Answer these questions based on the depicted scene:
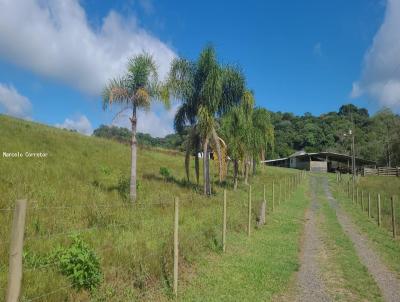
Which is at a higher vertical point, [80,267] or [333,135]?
[333,135]

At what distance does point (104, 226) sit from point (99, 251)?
3.03 m

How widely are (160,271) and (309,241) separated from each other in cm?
784

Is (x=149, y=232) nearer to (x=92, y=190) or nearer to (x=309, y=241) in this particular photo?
(x=309, y=241)

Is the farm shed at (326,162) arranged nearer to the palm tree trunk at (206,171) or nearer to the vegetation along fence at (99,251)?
the palm tree trunk at (206,171)

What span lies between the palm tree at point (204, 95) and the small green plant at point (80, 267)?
16.2 meters

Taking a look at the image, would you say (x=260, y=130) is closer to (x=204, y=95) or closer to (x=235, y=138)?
(x=235, y=138)

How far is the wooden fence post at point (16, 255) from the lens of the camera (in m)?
3.87

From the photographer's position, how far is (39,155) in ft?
79.9

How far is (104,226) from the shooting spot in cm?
1073

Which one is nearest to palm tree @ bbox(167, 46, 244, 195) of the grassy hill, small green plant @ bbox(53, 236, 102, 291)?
the grassy hill

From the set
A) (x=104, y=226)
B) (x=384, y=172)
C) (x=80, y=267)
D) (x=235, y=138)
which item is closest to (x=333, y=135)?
(x=384, y=172)

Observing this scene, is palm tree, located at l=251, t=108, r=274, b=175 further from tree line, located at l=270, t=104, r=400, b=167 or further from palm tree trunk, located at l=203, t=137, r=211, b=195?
tree line, located at l=270, t=104, r=400, b=167

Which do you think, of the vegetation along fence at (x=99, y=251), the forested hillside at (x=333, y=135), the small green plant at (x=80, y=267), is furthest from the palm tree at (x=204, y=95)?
the forested hillside at (x=333, y=135)

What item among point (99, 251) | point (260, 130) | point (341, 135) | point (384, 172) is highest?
point (341, 135)
